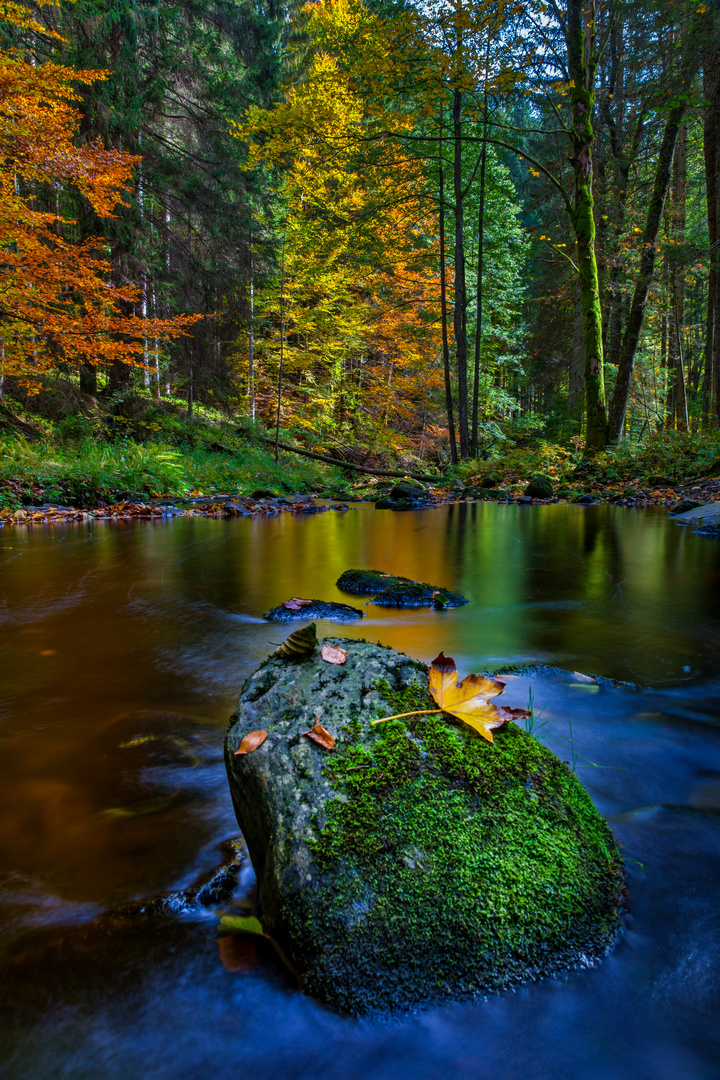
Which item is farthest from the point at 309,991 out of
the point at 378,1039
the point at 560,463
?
the point at 560,463

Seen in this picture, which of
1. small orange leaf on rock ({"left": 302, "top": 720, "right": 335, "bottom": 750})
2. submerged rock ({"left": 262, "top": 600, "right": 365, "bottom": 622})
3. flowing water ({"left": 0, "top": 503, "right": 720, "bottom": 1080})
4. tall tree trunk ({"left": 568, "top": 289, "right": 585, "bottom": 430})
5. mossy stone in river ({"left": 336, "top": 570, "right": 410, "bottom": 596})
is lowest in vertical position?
flowing water ({"left": 0, "top": 503, "right": 720, "bottom": 1080})

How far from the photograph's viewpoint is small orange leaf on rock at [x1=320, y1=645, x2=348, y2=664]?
5.23 feet

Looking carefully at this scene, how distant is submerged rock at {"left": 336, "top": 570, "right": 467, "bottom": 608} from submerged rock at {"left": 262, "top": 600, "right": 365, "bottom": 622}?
1.23 feet

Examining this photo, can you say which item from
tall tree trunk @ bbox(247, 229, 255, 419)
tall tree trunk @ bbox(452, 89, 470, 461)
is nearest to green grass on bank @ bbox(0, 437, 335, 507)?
tall tree trunk @ bbox(247, 229, 255, 419)

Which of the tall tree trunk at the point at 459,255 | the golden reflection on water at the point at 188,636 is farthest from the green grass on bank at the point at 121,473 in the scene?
the tall tree trunk at the point at 459,255

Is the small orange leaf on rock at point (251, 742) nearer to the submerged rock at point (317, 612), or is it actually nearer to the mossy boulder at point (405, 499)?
the submerged rock at point (317, 612)

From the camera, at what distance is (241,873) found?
128 cm

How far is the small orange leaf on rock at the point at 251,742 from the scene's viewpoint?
4.32 ft

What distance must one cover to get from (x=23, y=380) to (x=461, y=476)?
11.2m

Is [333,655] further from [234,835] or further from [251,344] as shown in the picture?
[251,344]

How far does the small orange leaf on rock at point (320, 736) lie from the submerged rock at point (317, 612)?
2025mm

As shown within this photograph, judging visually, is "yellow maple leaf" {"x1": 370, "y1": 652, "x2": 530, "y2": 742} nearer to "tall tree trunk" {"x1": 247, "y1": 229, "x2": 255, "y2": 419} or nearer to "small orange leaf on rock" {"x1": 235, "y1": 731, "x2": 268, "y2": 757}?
"small orange leaf on rock" {"x1": 235, "y1": 731, "x2": 268, "y2": 757}

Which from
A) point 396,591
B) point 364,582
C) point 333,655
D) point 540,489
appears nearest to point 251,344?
point 540,489

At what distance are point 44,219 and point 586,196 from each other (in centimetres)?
1107
